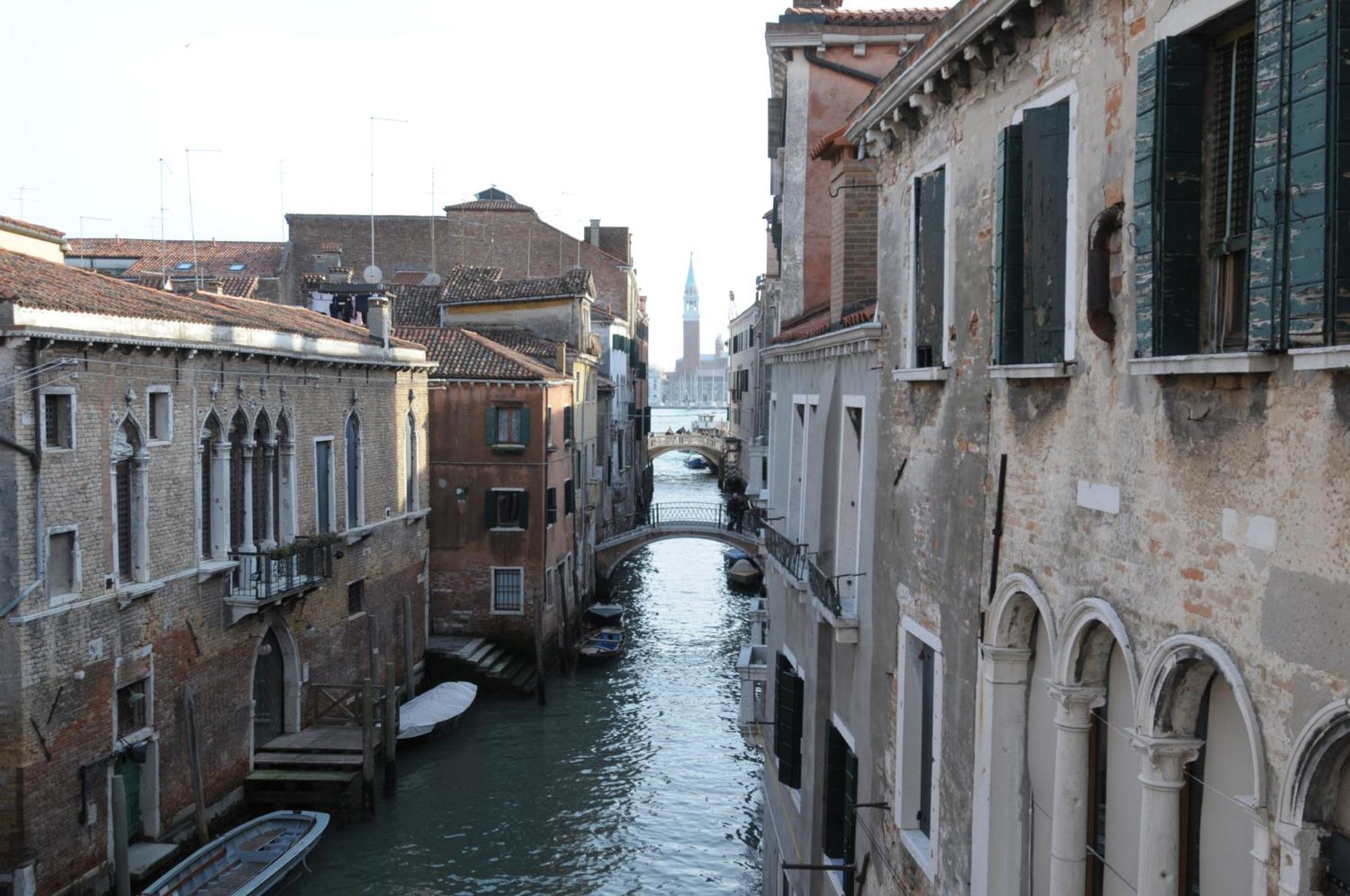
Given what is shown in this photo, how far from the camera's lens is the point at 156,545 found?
1498 cm

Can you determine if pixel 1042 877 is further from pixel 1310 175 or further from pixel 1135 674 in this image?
pixel 1310 175

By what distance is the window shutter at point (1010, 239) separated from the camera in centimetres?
559

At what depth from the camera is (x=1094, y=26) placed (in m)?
4.88

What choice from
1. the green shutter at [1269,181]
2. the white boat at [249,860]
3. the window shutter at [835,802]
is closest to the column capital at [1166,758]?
the green shutter at [1269,181]

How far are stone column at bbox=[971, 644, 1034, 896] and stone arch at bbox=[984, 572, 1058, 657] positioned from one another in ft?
0.14

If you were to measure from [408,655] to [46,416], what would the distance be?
11.1 m

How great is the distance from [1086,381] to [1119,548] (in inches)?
27.2

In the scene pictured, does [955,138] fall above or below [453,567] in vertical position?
above

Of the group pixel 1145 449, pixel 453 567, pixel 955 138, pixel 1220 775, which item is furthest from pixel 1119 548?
pixel 453 567

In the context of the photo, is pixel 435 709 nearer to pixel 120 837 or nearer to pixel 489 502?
pixel 489 502

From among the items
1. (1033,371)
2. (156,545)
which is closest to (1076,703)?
(1033,371)

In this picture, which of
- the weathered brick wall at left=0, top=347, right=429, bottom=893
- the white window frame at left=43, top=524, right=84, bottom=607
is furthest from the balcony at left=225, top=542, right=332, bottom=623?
the white window frame at left=43, top=524, right=84, bottom=607

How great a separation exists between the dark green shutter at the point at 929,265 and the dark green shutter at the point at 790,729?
4266 mm

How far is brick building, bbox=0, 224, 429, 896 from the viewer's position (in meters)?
12.5
